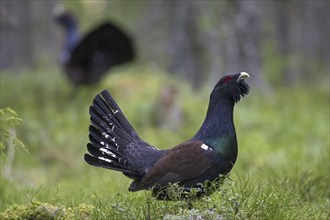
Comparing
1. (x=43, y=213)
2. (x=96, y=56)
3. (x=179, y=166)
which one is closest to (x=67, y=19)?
(x=96, y=56)

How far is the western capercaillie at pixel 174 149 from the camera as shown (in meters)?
4.86

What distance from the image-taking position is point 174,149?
509cm

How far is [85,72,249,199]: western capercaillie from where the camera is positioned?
4.86 meters

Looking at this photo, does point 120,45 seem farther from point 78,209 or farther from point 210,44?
point 78,209

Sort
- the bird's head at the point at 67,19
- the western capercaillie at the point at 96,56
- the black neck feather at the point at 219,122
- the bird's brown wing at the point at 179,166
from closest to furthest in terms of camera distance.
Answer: the bird's brown wing at the point at 179,166 → the black neck feather at the point at 219,122 → the western capercaillie at the point at 96,56 → the bird's head at the point at 67,19

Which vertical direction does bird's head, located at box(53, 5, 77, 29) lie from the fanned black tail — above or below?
above

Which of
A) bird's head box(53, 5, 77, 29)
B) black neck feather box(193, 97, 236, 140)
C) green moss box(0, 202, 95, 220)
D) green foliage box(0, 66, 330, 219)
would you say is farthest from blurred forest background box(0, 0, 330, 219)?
bird's head box(53, 5, 77, 29)

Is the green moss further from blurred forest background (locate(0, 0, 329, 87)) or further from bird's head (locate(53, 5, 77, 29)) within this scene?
bird's head (locate(53, 5, 77, 29))

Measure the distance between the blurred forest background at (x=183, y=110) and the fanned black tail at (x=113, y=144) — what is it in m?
0.23

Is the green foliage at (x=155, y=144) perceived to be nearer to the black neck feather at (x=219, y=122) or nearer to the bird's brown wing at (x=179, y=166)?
the bird's brown wing at (x=179, y=166)

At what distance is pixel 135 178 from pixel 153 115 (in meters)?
6.34

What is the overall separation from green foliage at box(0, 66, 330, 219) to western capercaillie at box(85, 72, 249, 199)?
18cm

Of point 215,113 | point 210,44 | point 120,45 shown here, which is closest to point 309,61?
point 210,44

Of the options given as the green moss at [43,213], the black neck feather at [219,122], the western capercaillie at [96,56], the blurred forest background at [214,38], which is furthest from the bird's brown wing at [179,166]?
the western capercaillie at [96,56]
